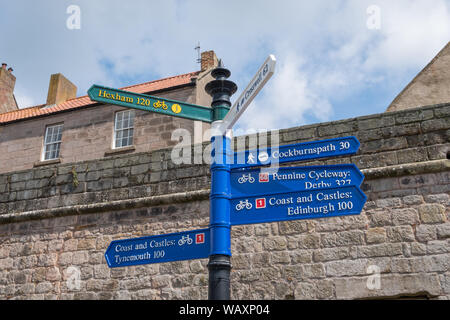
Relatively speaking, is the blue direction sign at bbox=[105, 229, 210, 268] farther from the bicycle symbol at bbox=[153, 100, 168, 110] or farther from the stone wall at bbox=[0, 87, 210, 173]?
the stone wall at bbox=[0, 87, 210, 173]

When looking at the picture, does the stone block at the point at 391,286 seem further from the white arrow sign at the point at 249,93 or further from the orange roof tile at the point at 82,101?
the orange roof tile at the point at 82,101

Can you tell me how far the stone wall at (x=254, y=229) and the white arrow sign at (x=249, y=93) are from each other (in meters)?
3.03

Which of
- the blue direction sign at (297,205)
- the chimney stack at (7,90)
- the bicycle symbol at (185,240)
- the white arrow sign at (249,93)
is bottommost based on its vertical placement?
the bicycle symbol at (185,240)

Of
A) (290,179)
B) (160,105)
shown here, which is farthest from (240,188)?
(160,105)

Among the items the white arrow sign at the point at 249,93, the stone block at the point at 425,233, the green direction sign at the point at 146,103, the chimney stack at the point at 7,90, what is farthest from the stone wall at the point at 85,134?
the white arrow sign at the point at 249,93

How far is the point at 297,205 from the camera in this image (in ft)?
12.5

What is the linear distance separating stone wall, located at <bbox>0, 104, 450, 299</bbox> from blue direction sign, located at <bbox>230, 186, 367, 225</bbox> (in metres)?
2.71

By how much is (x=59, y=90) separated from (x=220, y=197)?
1740cm

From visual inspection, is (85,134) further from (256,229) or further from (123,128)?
(256,229)

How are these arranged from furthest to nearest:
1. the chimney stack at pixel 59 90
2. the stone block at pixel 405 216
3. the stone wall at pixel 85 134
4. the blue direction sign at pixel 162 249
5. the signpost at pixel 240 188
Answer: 1. the chimney stack at pixel 59 90
2. the stone wall at pixel 85 134
3. the stone block at pixel 405 216
4. the blue direction sign at pixel 162 249
5. the signpost at pixel 240 188

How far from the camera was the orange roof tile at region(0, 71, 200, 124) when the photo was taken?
54.1 ft

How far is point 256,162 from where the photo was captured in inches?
157

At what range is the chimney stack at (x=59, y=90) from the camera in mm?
19181

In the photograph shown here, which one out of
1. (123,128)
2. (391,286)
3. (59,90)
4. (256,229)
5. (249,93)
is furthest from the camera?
(59,90)
